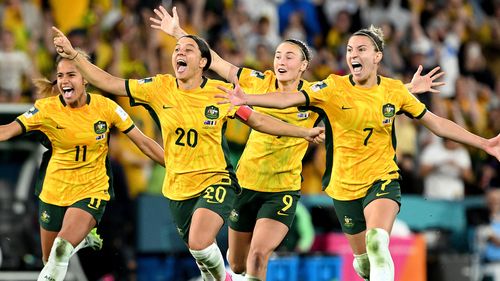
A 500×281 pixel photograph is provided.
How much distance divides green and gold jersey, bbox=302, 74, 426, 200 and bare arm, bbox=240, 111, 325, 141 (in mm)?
193

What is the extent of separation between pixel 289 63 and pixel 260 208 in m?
1.53

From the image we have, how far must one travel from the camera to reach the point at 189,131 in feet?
42.2

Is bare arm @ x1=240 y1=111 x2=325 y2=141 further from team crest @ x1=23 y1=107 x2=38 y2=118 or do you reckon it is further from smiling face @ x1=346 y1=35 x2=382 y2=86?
team crest @ x1=23 y1=107 x2=38 y2=118

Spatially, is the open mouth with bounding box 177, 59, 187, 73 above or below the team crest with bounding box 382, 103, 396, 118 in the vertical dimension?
above

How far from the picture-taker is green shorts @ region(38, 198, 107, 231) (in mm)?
13266

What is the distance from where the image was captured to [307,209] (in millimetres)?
18172

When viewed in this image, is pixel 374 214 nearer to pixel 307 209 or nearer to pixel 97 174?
pixel 97 174

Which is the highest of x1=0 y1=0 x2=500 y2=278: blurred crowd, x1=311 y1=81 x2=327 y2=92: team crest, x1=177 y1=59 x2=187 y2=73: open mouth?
x1=0 y1=0 x2=500 y2=278: blurred crowd

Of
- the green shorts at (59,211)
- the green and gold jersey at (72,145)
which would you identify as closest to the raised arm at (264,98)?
the green and gold jersey at (72,145)

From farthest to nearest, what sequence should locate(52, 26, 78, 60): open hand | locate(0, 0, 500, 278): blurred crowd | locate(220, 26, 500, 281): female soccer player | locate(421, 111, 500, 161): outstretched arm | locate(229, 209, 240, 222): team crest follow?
locate(0, 0, 500, 278): blurred crowd < locate(229, 209, 240, 222): team crest < locate(421, 111, 500, 161): outstretched arm < locate(220, 26, 500, 281): female soccer player < locate(52, 26, 78, 60): open hand

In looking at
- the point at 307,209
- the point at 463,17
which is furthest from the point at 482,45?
the point at 307,209

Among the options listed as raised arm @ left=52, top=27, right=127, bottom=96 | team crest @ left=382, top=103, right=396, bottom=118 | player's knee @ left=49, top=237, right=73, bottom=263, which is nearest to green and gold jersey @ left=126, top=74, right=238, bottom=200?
raised arm @ left=52, top=27, right=127, bottom=96

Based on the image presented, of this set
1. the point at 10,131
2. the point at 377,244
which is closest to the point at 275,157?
the point at 377,244

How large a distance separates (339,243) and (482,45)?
30.4ft
